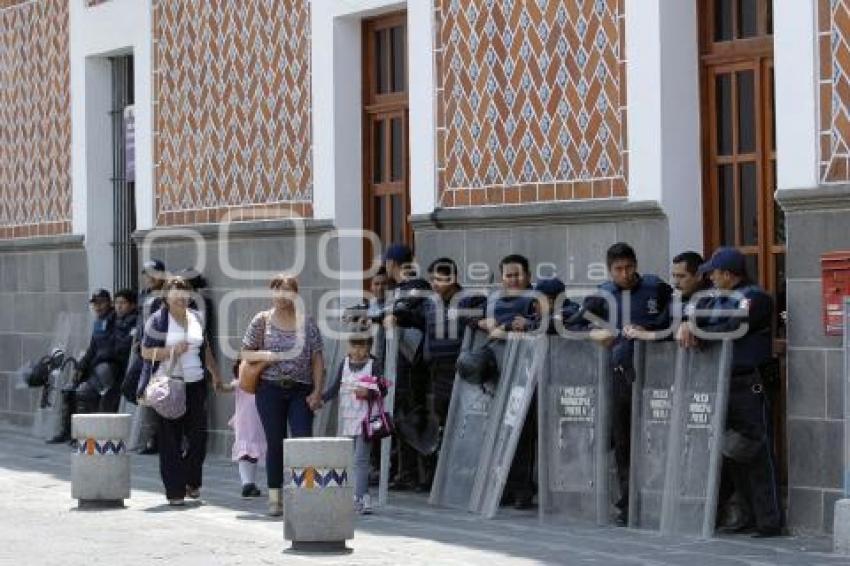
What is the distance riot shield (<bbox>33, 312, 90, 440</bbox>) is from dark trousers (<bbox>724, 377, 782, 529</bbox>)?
11367 millimetres

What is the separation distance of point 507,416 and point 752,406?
8.03 ft

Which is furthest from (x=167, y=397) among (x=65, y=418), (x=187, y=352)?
(x=65, y=418)

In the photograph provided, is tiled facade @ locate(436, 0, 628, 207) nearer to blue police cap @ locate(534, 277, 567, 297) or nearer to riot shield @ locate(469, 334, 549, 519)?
blue police cap @ locate(534, 277, 567, 297)

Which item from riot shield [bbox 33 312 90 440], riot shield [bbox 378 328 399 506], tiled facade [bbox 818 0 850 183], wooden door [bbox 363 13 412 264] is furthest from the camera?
riot shield [bbox 33 312 90 440]

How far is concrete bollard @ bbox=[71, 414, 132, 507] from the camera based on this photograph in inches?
623

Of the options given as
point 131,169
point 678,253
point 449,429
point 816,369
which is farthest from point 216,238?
point 816,369

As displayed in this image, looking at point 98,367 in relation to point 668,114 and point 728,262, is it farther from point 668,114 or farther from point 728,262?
point 728,262

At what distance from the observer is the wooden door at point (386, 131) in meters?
19.0

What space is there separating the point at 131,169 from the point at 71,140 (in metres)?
1.09

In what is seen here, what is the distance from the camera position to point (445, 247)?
17547 millimetres

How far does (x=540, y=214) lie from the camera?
640 inches

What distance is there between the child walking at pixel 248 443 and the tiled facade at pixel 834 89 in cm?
539

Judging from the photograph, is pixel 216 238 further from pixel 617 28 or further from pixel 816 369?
pixel 816 369

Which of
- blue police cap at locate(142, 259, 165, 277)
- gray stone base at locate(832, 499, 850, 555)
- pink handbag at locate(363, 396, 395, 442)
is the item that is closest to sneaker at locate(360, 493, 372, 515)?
pink handbag at locate(363, 396, 395, 442)
